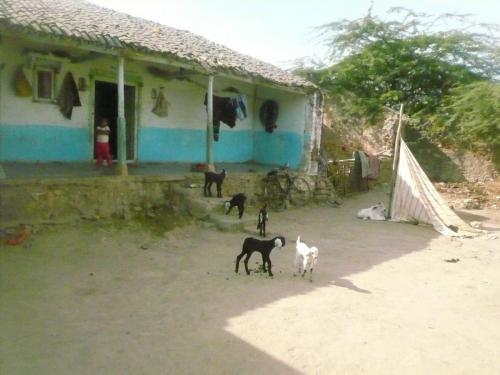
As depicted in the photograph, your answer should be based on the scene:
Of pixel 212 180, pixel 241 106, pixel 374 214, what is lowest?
pixel 374 214

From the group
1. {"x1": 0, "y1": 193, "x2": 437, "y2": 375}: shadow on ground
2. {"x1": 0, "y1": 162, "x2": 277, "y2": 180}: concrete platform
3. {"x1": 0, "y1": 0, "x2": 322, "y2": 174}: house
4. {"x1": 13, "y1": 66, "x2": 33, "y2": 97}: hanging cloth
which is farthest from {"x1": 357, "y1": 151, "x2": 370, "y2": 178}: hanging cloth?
{"x1": 13, "y1": 66, "x2": 33, "y2": 97}: hanging cloth

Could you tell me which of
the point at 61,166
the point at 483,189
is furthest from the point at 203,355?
the point at 483,189

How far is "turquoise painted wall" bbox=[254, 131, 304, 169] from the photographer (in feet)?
39.1

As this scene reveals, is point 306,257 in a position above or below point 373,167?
below

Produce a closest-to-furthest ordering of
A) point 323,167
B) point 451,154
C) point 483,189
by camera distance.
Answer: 1. point 323,167
2. point 483,189
3. point 451,154

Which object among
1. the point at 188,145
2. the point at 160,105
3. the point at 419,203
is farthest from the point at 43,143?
the point at 419,203

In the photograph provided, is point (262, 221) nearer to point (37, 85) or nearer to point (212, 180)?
point (212, 180)

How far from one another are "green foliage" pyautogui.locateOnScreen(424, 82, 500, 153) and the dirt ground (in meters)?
8.76

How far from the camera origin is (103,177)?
7273mm

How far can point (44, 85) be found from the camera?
8.28m

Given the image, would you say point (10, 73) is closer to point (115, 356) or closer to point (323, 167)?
point (115, 356)

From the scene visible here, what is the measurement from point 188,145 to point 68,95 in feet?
10.7

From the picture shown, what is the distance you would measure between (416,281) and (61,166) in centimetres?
652

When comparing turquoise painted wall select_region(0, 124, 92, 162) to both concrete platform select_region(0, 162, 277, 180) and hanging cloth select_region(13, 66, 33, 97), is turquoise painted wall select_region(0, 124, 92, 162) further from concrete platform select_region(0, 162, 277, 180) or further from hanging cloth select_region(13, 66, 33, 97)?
hanging cloth select_region(13, 66, 33, 97)
